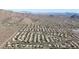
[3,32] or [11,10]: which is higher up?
[11,10]

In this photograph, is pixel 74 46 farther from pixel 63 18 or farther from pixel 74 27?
pixel 63 18
